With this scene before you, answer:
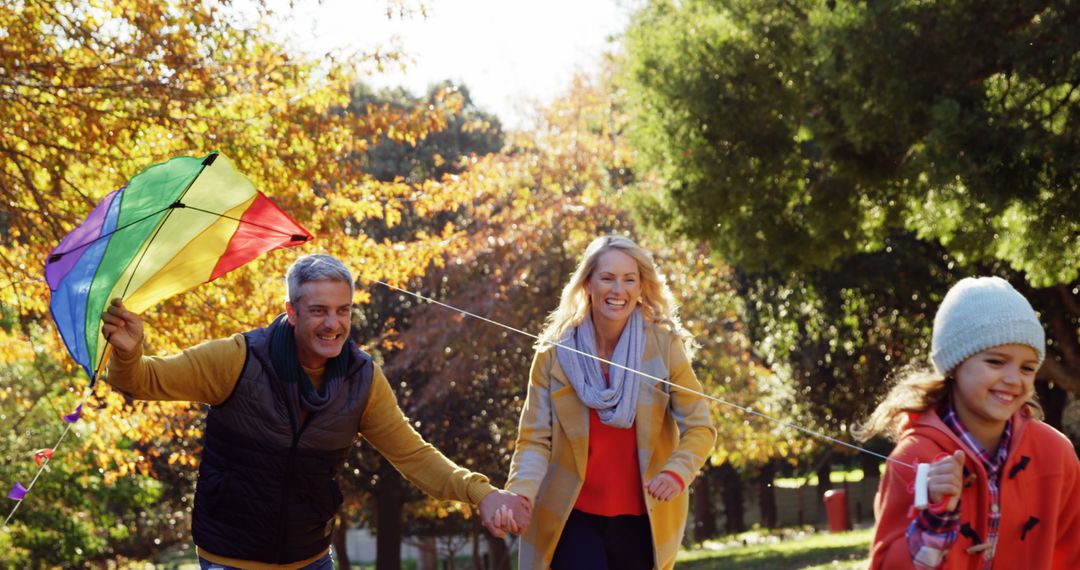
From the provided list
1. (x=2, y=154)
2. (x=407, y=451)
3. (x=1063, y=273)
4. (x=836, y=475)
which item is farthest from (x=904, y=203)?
(x=836, y=475)

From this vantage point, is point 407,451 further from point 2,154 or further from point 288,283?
point 2,154

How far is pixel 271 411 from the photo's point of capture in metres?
5.02

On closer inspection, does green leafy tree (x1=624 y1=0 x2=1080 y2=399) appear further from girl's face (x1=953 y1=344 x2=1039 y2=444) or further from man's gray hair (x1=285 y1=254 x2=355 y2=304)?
man's gray hair (x1=285 y1=254 x2=355 y2=304)

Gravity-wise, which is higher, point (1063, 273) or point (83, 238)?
point (1063, 273)

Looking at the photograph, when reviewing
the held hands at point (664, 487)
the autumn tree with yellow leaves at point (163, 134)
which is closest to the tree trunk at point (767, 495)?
the autumn tree with yellow leaves at point (163, 134)

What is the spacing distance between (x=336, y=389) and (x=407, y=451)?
1.66 feet

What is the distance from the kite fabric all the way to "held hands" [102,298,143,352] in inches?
3.3

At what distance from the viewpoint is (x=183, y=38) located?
10164mm

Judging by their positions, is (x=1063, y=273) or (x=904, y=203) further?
(x=904, y=203)

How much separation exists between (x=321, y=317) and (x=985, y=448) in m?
2.40

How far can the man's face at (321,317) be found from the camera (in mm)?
5098

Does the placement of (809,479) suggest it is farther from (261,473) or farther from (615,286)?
(261,473)

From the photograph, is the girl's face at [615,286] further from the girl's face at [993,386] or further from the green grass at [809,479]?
the green grass at [809,479]

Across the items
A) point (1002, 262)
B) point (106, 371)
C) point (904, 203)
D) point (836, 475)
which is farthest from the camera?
point (836, 475)
